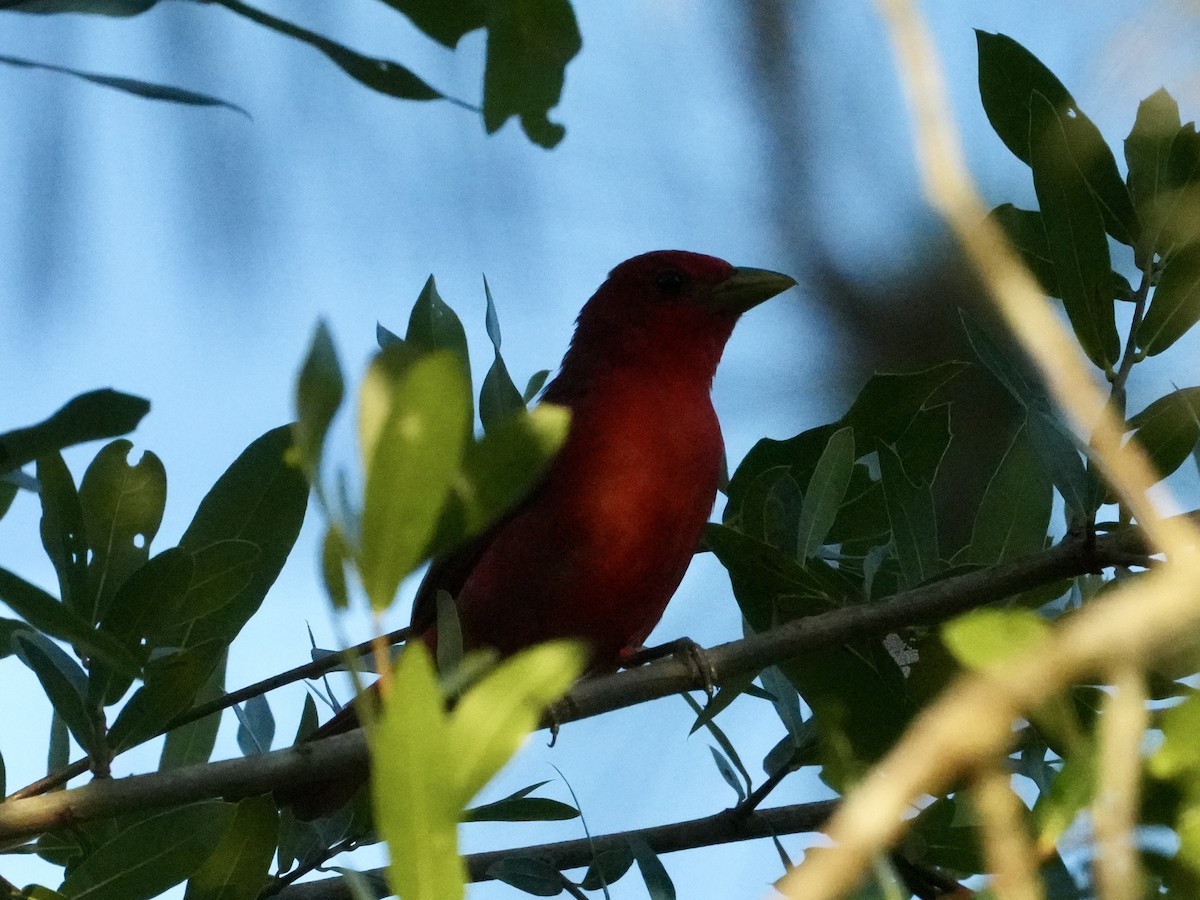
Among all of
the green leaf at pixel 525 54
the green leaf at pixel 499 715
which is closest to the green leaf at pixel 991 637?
the green leaf at pixel 499 715

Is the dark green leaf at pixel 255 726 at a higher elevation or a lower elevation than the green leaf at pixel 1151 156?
lower

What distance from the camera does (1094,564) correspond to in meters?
2.29

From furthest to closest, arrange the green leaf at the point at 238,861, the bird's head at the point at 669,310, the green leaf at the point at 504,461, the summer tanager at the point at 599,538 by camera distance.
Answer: the bird's head at the point at 669,310 < the summer tanager at the point at 599,538 < the green leaf at the point at 238,861 < the green leaf at the point at 504,461

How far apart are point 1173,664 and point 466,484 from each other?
4.20ft

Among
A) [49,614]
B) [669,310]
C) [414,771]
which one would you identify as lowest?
[414,771]

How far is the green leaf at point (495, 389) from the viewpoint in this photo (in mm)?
3047

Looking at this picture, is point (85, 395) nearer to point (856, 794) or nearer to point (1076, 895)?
point (856, 794)

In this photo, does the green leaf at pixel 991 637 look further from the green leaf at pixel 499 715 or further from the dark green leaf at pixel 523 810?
the dark green leaf at pixel 523 810

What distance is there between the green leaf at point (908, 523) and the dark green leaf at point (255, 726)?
1350 mm

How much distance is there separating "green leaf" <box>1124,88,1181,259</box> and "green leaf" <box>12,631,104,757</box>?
1824 mm

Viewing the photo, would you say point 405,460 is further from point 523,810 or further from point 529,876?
point 523,810

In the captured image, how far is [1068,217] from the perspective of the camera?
249 centimetres

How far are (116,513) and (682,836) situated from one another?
108cm

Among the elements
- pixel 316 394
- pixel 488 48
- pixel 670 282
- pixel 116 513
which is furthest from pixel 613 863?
pixel 670 282
